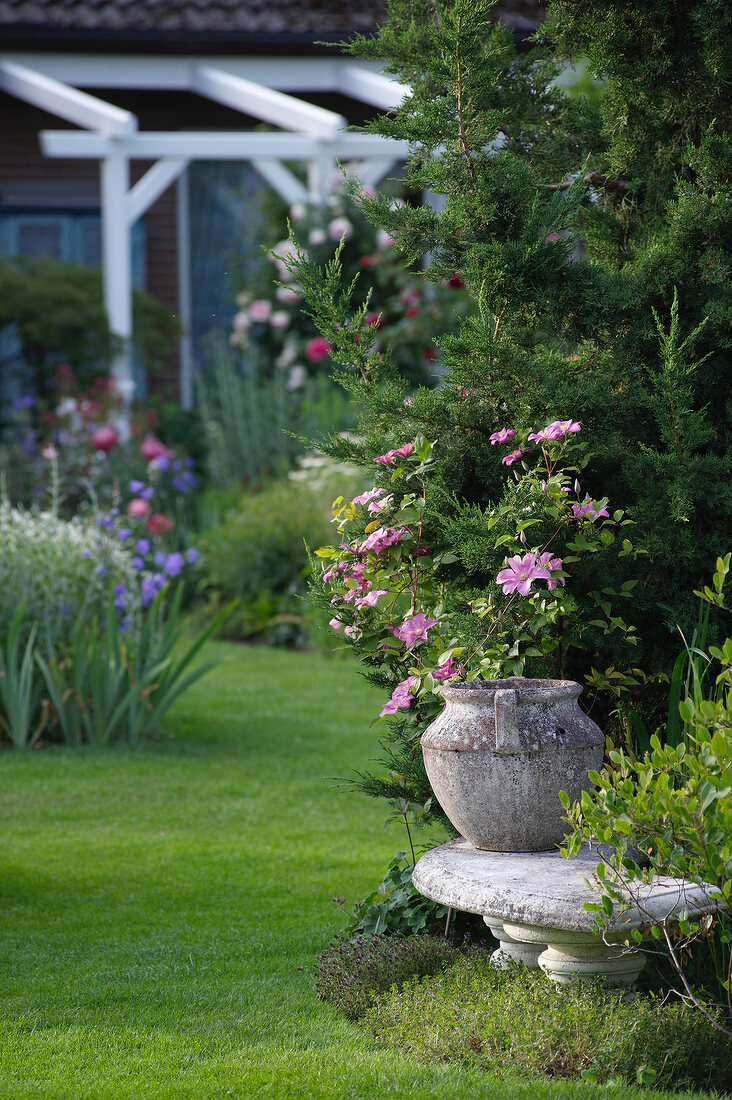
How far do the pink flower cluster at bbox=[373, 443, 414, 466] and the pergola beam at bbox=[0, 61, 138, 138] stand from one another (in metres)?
8.22

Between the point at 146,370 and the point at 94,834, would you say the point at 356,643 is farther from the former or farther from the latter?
the point at 146,370

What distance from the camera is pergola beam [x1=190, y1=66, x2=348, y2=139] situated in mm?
11094

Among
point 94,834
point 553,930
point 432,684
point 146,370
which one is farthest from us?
point 146,370

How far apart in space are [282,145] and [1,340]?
3.24 meters

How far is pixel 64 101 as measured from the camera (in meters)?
11.3

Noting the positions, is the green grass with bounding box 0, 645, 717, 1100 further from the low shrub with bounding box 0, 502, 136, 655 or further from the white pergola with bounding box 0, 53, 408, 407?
the white pergola with bounding box 0, 53, 408, 407

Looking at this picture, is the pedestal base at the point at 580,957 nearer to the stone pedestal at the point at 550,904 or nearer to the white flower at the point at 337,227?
the stone pedestal at the point at 550,904

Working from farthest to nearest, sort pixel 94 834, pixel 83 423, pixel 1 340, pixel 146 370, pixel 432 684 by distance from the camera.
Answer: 1. pixel 146 370
2. pixel 1 340
3. pixel 83 423
4. pixel 94 834
5. pixel 432 684

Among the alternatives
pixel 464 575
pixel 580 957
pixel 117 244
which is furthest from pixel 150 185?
pixel 580 957

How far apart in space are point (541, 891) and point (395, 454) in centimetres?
128

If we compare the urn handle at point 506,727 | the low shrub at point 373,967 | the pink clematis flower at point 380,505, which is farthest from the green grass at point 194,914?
the pink clematis flower at point 380,505

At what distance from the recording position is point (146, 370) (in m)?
12.9

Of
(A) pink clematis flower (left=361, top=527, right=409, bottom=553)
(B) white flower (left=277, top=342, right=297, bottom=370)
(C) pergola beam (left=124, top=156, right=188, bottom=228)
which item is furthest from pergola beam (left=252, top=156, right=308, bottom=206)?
(A) pink clematis flower (left=361, top=527, right=409, bottom=553)

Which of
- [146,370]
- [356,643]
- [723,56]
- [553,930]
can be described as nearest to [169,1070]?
[553,930]
